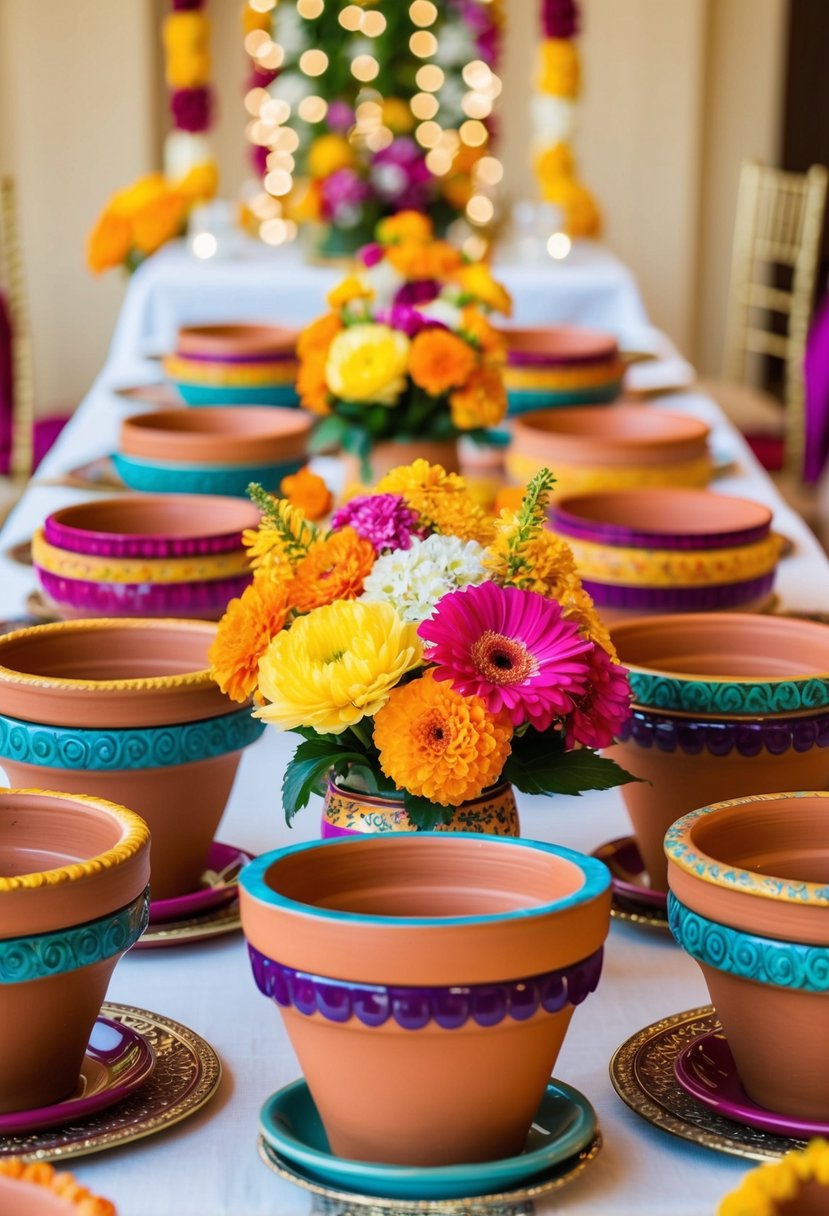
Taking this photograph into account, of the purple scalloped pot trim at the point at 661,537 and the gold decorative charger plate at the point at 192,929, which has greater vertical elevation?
the purple scalloped pot trim at the point at 661,537

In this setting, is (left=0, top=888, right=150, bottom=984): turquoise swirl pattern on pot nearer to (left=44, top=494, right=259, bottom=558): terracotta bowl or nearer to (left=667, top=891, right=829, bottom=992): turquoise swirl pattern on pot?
(left=667, top=891, right=829, bottom=992): turquoise swirl pattern on pot

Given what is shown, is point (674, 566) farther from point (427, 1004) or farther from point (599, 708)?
point (427, 1004)

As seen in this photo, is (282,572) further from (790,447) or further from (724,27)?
(724,27)

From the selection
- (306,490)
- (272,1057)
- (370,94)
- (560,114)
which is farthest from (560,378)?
(560,114)

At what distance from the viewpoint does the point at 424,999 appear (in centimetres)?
58

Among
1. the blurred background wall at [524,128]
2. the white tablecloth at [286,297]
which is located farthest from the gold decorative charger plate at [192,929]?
the blurred background wall at [524,128]

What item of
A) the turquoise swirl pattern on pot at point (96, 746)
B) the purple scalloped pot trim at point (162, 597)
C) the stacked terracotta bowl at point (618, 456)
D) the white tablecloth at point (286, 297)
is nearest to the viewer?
the turquoise swirl pattern on pot at point (96, 746)

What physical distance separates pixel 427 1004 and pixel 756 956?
0.13 metres

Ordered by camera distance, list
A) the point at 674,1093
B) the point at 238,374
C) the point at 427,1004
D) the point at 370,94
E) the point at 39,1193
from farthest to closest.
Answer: the point at 370,94 < the point at 238,374 < the point at 674,1093 < the point at 427,1004 < the point at 39,1193

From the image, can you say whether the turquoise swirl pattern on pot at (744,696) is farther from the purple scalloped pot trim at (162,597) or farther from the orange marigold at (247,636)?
the purple scalloped pot trim at (162,597)

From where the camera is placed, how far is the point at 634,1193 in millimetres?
622

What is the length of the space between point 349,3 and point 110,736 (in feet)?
11.1

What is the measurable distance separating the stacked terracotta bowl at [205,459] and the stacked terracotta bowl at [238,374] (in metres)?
0.31

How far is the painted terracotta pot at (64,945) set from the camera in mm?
629
